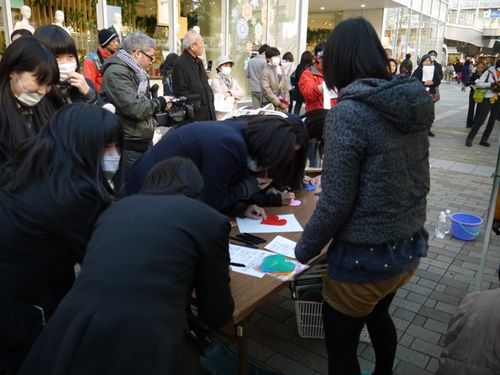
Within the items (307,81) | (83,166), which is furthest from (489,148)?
(83,166)

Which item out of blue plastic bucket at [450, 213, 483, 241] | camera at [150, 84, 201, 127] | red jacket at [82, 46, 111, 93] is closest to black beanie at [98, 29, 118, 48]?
red jacket at [82, 46, 111, 93]

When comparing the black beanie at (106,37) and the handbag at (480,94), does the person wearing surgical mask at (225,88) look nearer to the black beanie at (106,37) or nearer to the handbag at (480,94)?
the black beanie at (106,37)

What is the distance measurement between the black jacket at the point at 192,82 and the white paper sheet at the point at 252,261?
2613mm

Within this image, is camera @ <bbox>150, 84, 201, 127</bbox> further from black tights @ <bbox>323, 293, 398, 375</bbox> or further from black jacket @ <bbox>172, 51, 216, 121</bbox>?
black tights @ <bbox>323, 293, 398, 375</bbox>

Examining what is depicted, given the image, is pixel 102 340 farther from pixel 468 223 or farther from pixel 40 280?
pixel 468 223

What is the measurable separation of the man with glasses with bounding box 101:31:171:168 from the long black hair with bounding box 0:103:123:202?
1.66 meters

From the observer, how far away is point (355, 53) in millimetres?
1391

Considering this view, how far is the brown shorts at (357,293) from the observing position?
1.47 m

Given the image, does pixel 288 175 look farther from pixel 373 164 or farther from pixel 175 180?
pixel 175 180

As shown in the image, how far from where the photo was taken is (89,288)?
3.47 ft

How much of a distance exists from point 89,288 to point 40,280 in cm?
44

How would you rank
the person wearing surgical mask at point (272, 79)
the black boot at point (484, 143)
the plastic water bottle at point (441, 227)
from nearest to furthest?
the plastic water bottle at point (441, 227), the person wearing surgical mask at point (272, 79), the black boot at point (484, 143)

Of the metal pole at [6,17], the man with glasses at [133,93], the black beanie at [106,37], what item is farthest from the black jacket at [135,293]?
the metal pole at [6,17]

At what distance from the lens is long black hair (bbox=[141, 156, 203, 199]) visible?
1241 millimetres
